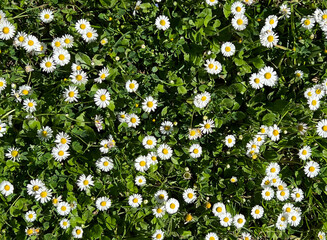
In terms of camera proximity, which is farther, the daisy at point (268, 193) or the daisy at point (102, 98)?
the daisy at point (268, 193)

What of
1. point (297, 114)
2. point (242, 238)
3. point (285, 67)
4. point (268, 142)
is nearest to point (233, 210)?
point (242, 238)

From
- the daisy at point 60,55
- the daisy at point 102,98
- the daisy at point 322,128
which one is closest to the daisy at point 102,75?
the daisy at point 102,98

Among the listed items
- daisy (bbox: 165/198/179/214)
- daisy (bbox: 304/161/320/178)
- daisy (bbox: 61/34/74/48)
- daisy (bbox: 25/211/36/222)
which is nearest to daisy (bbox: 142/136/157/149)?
daisy (bbox: 165/198/179/214)

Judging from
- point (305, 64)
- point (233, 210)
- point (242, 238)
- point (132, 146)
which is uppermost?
point (305, 64)

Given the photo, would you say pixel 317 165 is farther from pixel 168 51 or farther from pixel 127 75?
pixel 127 75

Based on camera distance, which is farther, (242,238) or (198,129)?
(242,238)

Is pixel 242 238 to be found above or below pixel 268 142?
below

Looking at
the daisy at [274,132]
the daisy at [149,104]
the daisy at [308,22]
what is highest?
the daisy at [308,22]

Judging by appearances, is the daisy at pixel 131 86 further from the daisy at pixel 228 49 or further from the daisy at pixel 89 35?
the daisy at pixel 228 49
